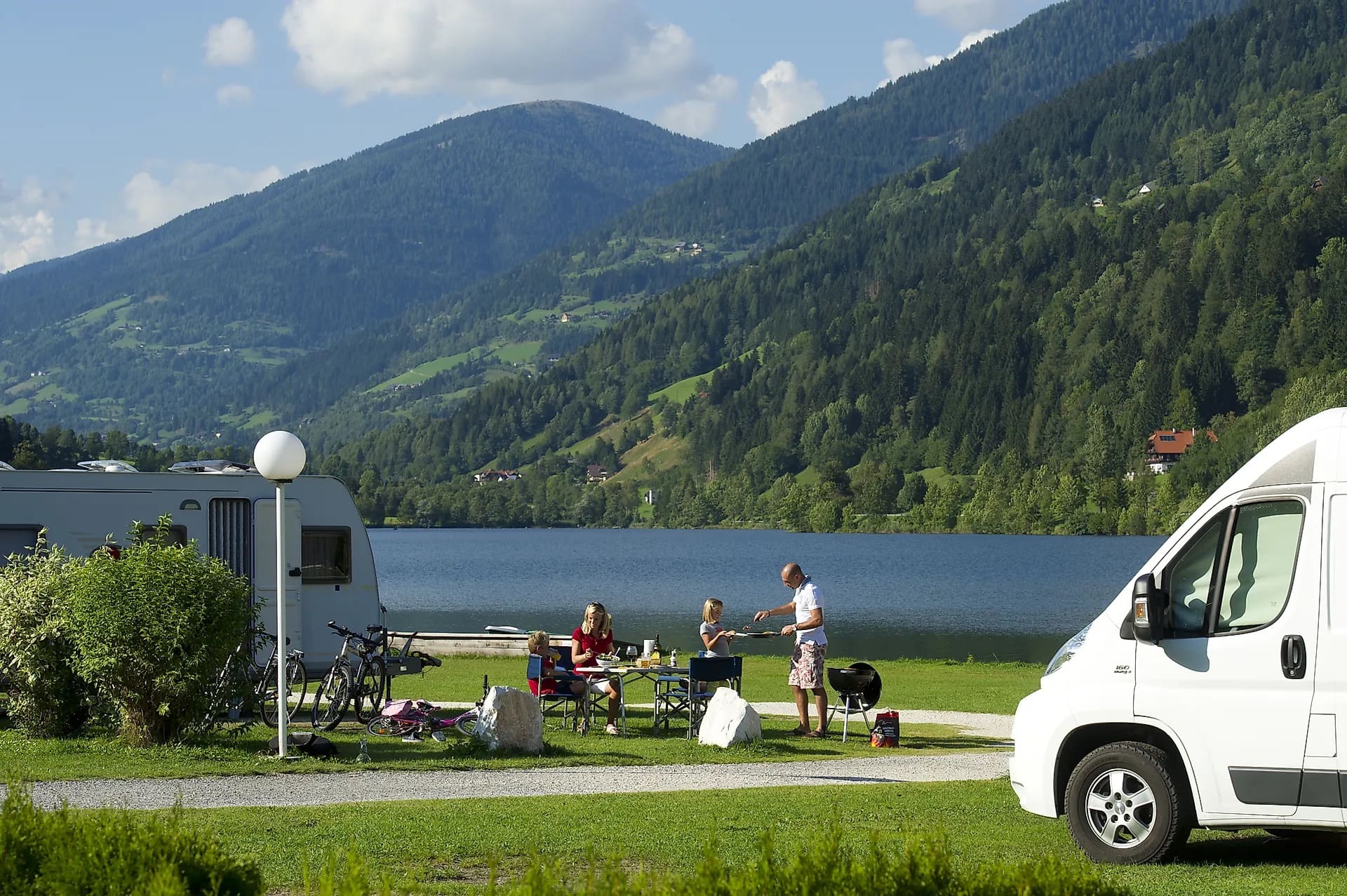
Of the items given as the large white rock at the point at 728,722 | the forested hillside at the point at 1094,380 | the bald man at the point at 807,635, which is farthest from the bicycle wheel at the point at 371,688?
the forested hillside at the point at 1094,380

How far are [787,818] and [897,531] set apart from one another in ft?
491

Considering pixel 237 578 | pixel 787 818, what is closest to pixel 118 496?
pixel 237 578

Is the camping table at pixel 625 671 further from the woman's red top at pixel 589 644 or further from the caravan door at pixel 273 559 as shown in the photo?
the caravan door at pixel 273 559

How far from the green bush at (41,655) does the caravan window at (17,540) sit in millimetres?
3660

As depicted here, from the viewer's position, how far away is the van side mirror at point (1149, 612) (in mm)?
8836

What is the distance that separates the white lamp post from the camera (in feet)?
45.6

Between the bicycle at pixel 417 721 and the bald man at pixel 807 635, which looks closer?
the bicycle at pixel 417 721

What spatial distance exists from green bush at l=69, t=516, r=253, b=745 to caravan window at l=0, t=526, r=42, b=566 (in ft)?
15.9

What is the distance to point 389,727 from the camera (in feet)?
52.5

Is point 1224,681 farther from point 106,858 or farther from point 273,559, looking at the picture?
point 273,559

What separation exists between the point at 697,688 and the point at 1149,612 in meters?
8.36

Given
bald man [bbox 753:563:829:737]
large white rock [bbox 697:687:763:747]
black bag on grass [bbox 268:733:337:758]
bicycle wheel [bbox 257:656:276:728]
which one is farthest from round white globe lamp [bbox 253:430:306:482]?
bald man [bbox 753:563:829:737]

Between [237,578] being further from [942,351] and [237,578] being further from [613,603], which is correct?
[942,351]

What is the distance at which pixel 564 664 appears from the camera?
1764cm
